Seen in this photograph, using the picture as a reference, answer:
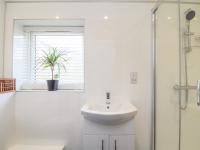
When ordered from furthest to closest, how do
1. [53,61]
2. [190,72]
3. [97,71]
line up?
[53,61] → [97,71] → [190,72]

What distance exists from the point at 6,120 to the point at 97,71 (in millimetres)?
1126

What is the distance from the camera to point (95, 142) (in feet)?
5.65

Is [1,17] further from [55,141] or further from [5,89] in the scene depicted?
[55,141]

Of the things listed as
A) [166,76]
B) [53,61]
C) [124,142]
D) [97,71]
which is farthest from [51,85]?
[166,76]

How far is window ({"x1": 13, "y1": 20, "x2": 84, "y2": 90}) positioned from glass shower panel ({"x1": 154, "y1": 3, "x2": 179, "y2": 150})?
0.96 m

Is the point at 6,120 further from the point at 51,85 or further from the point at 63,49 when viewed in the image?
the point at 63,49

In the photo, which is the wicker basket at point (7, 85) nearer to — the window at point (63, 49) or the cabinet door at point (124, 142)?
the window at point (63, 49)

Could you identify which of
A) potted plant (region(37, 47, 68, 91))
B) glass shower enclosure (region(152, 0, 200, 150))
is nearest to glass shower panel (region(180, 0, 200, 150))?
glass shower enclosure (region(152, 0, 200, 150))

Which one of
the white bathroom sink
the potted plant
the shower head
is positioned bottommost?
the white bathroom sink

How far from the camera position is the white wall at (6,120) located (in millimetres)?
1857

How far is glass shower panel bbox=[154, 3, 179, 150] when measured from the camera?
1.80 m

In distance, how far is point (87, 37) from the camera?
208 cm

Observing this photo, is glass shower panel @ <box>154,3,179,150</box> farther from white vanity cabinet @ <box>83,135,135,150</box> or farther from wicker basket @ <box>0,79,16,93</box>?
wicker basket @ <box>0,79,16,93</box>

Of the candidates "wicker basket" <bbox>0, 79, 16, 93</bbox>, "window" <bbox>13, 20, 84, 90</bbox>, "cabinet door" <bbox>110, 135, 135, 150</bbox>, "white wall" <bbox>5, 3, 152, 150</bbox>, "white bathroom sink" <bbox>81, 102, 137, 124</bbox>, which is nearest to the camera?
"white bathroom sink" <bbox>81, 102, 137, 124</bbox>
